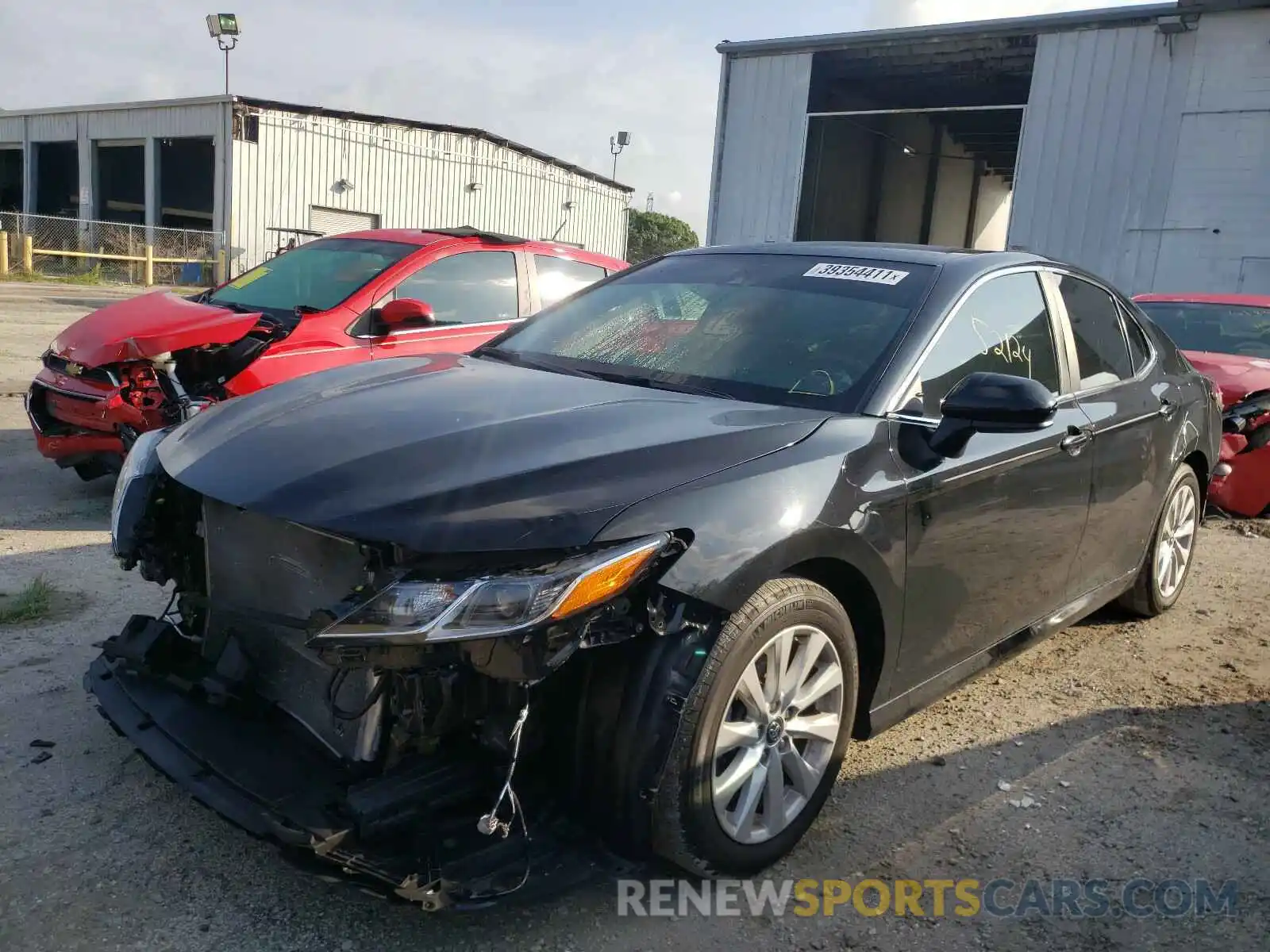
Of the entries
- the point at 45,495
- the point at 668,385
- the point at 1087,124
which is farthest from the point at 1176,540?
the point at 1087,124

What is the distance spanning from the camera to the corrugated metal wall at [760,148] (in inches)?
640

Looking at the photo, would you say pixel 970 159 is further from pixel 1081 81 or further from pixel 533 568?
pixel 533 568

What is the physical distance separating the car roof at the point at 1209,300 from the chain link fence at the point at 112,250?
25.5m

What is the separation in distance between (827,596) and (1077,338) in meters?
1.85

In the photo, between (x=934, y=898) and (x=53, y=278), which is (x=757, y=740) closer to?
(x=934, y=898)

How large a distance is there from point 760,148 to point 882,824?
1512 cm

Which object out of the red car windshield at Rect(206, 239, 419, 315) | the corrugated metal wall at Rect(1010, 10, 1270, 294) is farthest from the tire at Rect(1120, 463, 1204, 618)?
the corrugated metal wall at Rect(1010, 10, 1270, 294)

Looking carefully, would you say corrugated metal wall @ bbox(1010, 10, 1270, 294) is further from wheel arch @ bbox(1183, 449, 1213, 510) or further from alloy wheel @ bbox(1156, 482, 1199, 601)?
alloy wheel @ bbox(1156, 482, 1199, 601)

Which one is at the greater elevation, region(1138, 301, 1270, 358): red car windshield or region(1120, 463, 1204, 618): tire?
region(1138, 301, 1270, 358): red car windshield

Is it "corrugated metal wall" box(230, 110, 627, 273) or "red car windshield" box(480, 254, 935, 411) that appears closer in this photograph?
"red car windshield" box(480, 254, 935, 411)

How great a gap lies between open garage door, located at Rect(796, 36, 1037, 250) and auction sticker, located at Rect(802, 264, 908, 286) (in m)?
11.3

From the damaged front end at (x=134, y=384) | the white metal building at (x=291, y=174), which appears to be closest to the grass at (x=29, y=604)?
the damaged front end at (x=134, y=384)

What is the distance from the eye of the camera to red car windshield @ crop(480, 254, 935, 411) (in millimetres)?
3064

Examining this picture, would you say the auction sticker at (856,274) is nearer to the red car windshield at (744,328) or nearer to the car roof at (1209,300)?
the red car windshield at (744,328)
